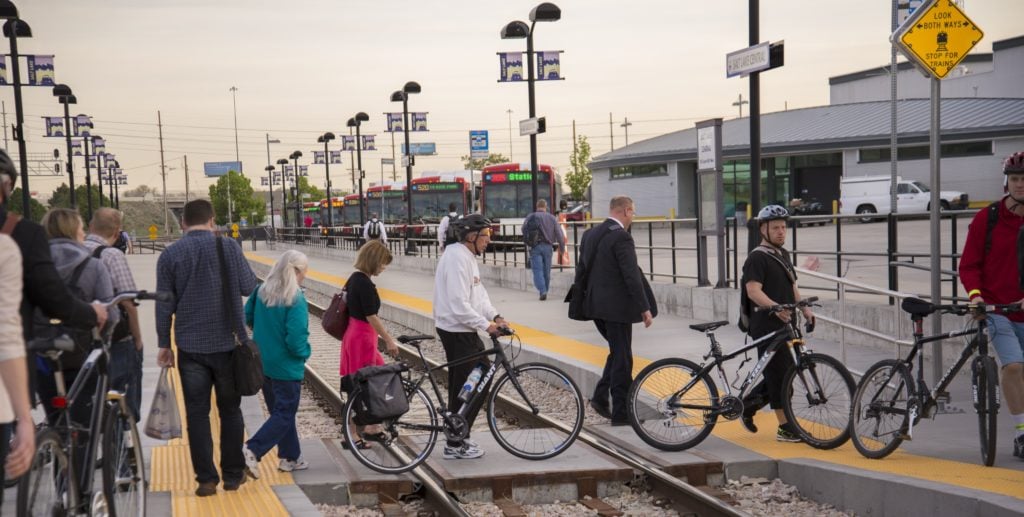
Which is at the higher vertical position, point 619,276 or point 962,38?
point 962,38

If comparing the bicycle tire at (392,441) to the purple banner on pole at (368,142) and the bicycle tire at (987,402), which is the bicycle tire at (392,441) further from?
the purple banner on pole at (368,142)

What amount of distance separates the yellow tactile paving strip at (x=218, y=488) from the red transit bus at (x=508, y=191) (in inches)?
1315

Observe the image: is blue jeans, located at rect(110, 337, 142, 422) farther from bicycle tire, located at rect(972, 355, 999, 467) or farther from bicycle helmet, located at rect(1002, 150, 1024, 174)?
bicycle helmet, located at rect(1002, 150, 1024, 174)

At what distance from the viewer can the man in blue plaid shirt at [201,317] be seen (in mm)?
6578

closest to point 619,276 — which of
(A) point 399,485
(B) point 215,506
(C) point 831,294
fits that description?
(A) point 399,485

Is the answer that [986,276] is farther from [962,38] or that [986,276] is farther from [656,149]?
[656,149]

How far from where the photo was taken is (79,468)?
4844 millimetres

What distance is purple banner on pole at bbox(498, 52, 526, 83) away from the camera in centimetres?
2436

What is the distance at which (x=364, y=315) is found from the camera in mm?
7938

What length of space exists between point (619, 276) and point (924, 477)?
306 centimetres

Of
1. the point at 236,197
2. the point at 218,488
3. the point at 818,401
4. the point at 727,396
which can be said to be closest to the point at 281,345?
the point at 218,488

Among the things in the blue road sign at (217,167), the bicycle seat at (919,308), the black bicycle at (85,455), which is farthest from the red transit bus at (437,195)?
the blue road sign at (217,167)

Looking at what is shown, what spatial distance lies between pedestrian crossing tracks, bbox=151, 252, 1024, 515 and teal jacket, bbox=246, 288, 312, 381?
0.70m

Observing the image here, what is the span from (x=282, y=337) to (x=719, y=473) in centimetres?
307
